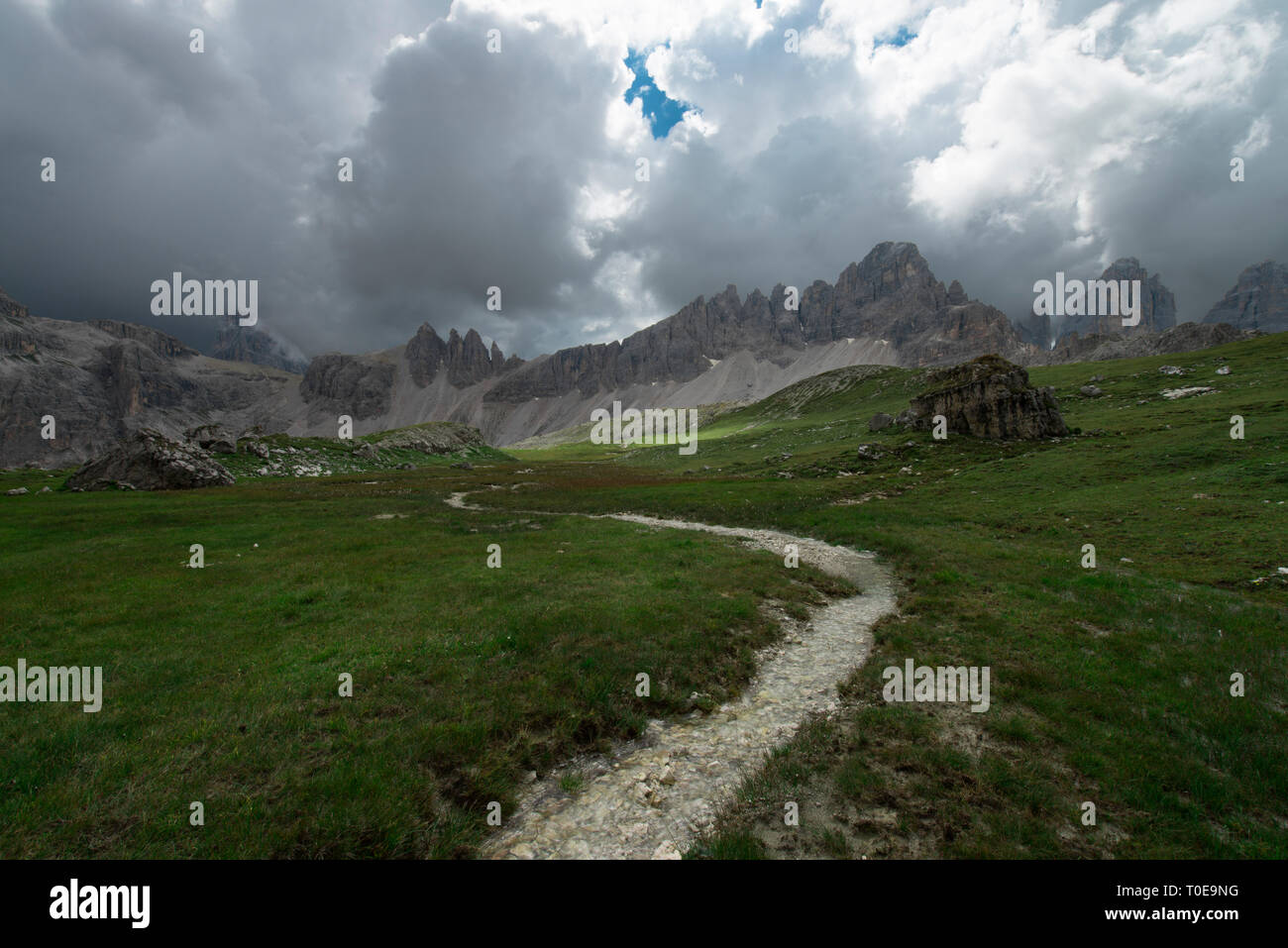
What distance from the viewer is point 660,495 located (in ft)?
183

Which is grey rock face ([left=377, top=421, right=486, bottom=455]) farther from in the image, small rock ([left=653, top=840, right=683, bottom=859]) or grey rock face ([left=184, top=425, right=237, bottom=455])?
small rock ([left=653, top=840, right=683, bottom=859])

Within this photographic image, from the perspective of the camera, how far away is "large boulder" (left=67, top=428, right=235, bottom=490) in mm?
62344

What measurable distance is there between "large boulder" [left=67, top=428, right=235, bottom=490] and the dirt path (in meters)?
81.3

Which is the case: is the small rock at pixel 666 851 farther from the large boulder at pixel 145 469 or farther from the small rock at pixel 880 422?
the small rock at pixel 880 422

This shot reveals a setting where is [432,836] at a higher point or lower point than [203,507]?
lower

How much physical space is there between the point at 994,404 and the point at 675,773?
70.2m

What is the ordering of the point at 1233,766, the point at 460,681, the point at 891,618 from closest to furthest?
the point at 1233,766
the point at 460,681
the point at 891,618

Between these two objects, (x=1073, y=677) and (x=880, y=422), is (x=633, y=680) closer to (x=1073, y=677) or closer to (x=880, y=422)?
(x=1073, y=677)

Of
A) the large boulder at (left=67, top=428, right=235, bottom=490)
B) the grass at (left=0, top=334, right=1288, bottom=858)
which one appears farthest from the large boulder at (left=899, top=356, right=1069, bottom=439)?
the large boulder at (left=67, top=428, right=235, bottom=490)
